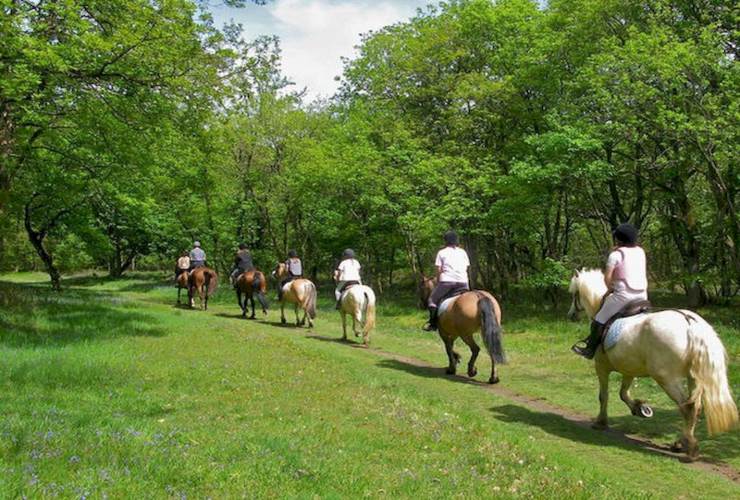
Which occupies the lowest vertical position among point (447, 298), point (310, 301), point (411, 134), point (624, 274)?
point (310, 301)

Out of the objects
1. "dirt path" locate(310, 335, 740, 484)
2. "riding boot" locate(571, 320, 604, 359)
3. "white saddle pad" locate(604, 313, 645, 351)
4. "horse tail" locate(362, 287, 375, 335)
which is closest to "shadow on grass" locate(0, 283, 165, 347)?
"horse tail" locate(362, 287, 375, 335)

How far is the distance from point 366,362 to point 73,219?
2484 cm

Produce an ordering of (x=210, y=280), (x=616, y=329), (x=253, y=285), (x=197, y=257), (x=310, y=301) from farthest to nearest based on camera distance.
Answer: (x=197, y=257), (x=210, y=280), (x=253, y=285), (x=310, y=301), (x=616, y=329)

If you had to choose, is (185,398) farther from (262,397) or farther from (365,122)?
(365,122)

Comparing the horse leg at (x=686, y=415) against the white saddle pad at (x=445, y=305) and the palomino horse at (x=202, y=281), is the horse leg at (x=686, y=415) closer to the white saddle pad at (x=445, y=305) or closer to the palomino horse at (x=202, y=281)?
the white saddle pad at (x=445, y=305)

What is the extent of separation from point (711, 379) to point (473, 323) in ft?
17.3

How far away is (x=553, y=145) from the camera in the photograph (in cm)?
1930

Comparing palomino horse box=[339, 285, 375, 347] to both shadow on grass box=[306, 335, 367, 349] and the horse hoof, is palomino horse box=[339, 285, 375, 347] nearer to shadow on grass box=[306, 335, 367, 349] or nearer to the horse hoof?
shadow on grass box=[306, 335, 367, 349]

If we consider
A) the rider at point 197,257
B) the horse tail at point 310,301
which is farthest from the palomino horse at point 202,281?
the horse tail at point 310,301

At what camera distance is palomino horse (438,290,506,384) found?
36.8 ft

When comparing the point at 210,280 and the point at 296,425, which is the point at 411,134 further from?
the point at 296,425

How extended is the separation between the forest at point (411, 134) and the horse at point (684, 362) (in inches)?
405

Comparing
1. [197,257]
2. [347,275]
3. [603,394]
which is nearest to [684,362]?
[603,394]

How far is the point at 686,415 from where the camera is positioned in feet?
23.6
